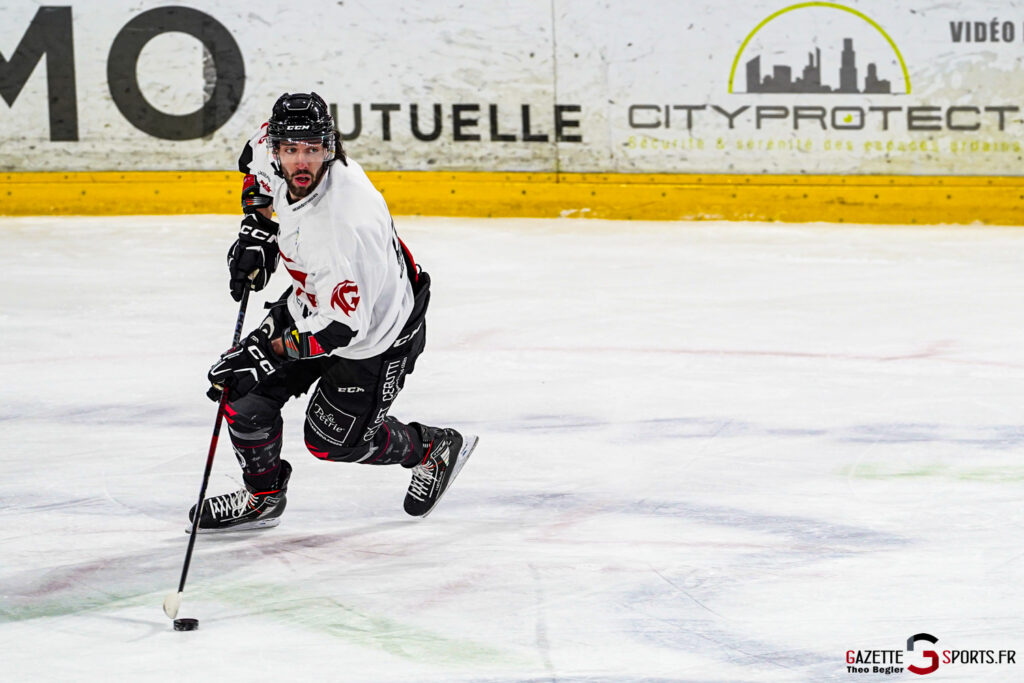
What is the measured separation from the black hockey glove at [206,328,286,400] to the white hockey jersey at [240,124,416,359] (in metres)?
0.08

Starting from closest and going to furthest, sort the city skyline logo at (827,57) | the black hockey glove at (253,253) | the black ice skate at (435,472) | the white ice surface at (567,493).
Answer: the white ice surface at (567,493)
the black hockey glove at (253,253)
the black ice skate at (435,472)
the city skyline logo at (827,57)

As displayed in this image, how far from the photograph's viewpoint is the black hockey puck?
7.92 feet

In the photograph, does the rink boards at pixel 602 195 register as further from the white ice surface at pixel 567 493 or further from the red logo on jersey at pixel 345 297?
the red logo on jersey at pixel 345 297

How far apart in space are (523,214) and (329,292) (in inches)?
209

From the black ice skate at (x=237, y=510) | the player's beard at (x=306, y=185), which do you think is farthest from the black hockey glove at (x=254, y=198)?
the black ice skate at (x=237, y=510)

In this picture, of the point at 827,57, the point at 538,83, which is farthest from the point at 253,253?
the point at 827,57

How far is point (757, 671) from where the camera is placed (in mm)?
→ 2225

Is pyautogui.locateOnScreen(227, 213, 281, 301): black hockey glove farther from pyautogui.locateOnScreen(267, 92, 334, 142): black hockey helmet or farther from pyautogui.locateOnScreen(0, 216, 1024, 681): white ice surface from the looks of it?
pyautogui.locateOnScreen(0, 216, 1024, 681): white ice surface

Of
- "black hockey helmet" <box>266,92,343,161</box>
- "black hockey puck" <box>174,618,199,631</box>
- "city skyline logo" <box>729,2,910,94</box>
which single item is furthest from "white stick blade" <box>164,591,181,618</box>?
"city skyline logo" <box>729,2,910,94</box>

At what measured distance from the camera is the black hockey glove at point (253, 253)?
2908 mm

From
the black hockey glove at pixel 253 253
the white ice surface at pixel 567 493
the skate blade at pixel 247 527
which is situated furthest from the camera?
the skate blade at pixel 247 527

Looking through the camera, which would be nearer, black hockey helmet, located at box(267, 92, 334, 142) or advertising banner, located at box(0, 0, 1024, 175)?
black hockey helmet, located at box(267, 92, 334, 142)

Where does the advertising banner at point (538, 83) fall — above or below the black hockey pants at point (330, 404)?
above

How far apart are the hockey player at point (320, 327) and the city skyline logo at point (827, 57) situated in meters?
4.81
